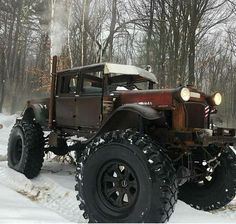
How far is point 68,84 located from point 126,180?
10.2ft

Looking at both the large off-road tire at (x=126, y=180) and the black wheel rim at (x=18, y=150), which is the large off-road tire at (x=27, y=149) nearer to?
the black wheel rim at (x=18, y=150)

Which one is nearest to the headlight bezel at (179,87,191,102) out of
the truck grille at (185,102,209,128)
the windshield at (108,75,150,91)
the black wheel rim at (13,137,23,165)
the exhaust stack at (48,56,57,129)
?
the truck grille at (185,102,209,128)

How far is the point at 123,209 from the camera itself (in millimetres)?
5312

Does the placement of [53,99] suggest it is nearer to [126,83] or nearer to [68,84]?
[68,84]

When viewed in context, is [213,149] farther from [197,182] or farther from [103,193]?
[103,193]

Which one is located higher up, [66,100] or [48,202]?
[66,100]

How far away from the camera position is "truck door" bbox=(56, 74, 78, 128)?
24.8ft

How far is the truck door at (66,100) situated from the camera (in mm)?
7572

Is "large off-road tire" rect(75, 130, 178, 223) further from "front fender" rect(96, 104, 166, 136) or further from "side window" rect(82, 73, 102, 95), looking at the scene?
"side window" rect(82, 73, 102, 95)

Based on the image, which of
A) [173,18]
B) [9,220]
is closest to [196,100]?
[9,220]

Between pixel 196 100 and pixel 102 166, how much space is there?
1.64 metres

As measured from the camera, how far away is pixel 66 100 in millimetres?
7715

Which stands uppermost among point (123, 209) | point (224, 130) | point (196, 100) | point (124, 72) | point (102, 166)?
point (124, 72)

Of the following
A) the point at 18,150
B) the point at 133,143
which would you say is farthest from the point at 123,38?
the point at 133,143
